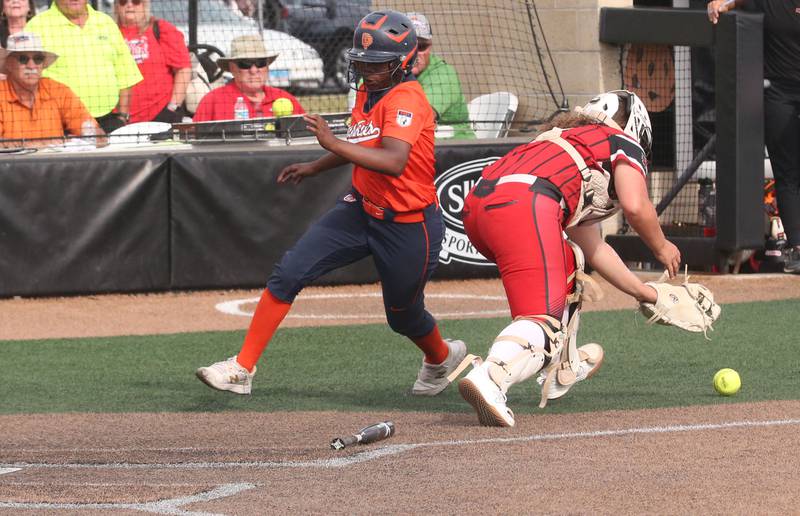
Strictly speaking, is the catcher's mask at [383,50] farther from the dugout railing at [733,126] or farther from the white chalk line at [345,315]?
the dugout railing at [733,126]

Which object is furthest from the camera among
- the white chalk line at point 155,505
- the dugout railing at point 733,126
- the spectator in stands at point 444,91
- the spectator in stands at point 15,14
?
the spectator in stands at point 15,14

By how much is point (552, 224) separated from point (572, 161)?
30 cm

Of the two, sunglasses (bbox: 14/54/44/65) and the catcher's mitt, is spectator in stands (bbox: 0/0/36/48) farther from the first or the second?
the catcher's mitt

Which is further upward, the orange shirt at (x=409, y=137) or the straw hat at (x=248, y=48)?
the orange shirt at (x=409, y=137)

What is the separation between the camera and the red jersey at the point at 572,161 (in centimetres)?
559

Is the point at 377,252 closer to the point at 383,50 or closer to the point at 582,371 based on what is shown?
the point at 383,50

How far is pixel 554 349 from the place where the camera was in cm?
552

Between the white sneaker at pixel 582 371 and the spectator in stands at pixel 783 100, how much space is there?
14.5 ft

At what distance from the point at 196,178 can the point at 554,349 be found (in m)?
5.36

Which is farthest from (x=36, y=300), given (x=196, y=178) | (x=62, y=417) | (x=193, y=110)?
(x=62, y=417)

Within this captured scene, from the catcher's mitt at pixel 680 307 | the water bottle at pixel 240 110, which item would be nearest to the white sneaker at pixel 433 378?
the catcher's mitt at pixel 680 307

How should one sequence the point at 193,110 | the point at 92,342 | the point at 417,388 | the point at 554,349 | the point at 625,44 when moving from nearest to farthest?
the point at 554,349 → the point at 417,388 → the point at 92,342 → the point at 625,44 → the point at 193,110

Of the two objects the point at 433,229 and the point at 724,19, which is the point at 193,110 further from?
the point at 433,229

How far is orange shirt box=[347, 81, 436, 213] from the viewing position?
6004 mm
